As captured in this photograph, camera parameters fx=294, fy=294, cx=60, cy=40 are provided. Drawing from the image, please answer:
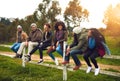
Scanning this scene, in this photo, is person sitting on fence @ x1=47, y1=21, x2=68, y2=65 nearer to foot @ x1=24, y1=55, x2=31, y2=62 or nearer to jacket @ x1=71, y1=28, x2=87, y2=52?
jacket @ x1=71, y1=28, x2=87, y2=52

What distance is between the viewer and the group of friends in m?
9.20

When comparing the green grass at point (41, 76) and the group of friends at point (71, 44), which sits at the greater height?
the group of friends at point (71, 44)

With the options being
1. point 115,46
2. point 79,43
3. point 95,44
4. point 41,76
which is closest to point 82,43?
point 79,43

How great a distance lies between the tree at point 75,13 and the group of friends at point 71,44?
39418 mm

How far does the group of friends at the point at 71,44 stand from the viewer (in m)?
9.20

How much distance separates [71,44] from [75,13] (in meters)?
43.0

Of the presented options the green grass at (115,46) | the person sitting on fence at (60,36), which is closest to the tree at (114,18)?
the green grass at (115,46)

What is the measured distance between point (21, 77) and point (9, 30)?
75.6 meters

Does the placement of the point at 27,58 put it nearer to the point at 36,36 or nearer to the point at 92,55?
the point at 36,36

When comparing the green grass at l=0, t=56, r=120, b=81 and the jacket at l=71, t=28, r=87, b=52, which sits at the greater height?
the jacket at l=71, t=28, r=87, b=52

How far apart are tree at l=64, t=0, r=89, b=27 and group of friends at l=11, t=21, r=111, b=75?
39.4 m

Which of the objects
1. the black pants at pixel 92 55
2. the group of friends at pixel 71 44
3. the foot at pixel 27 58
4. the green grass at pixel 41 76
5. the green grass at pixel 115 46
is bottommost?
the green grass at pixel 115 46

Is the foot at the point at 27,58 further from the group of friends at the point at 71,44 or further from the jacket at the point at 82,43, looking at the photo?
the jacket at the point at 82,43

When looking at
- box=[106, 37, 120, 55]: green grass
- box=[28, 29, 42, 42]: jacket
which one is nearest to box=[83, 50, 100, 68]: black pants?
box=[28, 29, 42, 42]: jacket
